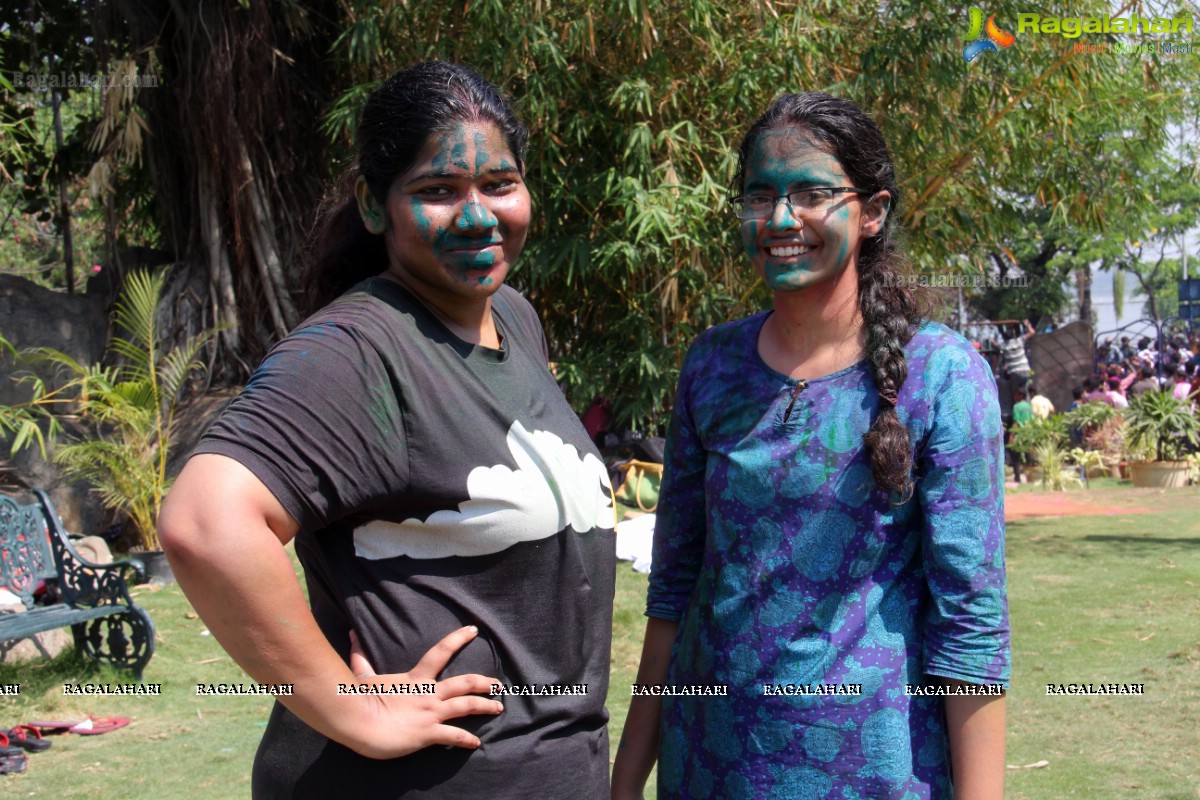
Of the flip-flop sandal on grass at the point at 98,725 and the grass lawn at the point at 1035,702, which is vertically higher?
the flip-flop sandal on grass at the point at 98,725

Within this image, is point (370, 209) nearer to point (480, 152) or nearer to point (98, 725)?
Answer: point (480, 152)

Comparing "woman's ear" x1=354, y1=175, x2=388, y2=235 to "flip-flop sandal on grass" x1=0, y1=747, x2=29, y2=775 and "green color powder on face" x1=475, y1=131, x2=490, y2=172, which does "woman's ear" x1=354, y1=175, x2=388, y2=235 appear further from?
"flip-flop sandal on grass" x1=0, y1=747, x2=29, y2=775

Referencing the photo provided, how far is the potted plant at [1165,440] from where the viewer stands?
10.9 meters

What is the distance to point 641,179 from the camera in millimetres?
7098

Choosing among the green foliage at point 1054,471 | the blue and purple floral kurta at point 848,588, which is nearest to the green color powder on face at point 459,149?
the blue and purple floral kurta at point 848,588

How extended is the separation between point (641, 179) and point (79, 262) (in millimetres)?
15107

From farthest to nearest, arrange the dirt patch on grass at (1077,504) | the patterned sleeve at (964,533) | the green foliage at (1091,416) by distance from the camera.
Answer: the green foliage at (1091,416) < the dirt patch on grass at (1077,504) < the patterned sleeve at (964,533)

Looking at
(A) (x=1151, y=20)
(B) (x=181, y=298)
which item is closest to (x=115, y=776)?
(B) (x=181, y=298)

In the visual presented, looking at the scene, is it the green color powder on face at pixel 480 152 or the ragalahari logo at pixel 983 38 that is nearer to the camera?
the green color powder on face at pixel 480 152

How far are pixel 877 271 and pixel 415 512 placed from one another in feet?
2.66

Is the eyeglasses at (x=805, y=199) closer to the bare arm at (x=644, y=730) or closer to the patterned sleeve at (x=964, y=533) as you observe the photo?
the patterned sleeve at (x=964, y=533)

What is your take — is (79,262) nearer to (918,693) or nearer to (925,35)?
(925,35)

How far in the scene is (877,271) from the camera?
1.77 metres

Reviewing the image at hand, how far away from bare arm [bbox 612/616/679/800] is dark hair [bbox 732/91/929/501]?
1.64 feet
